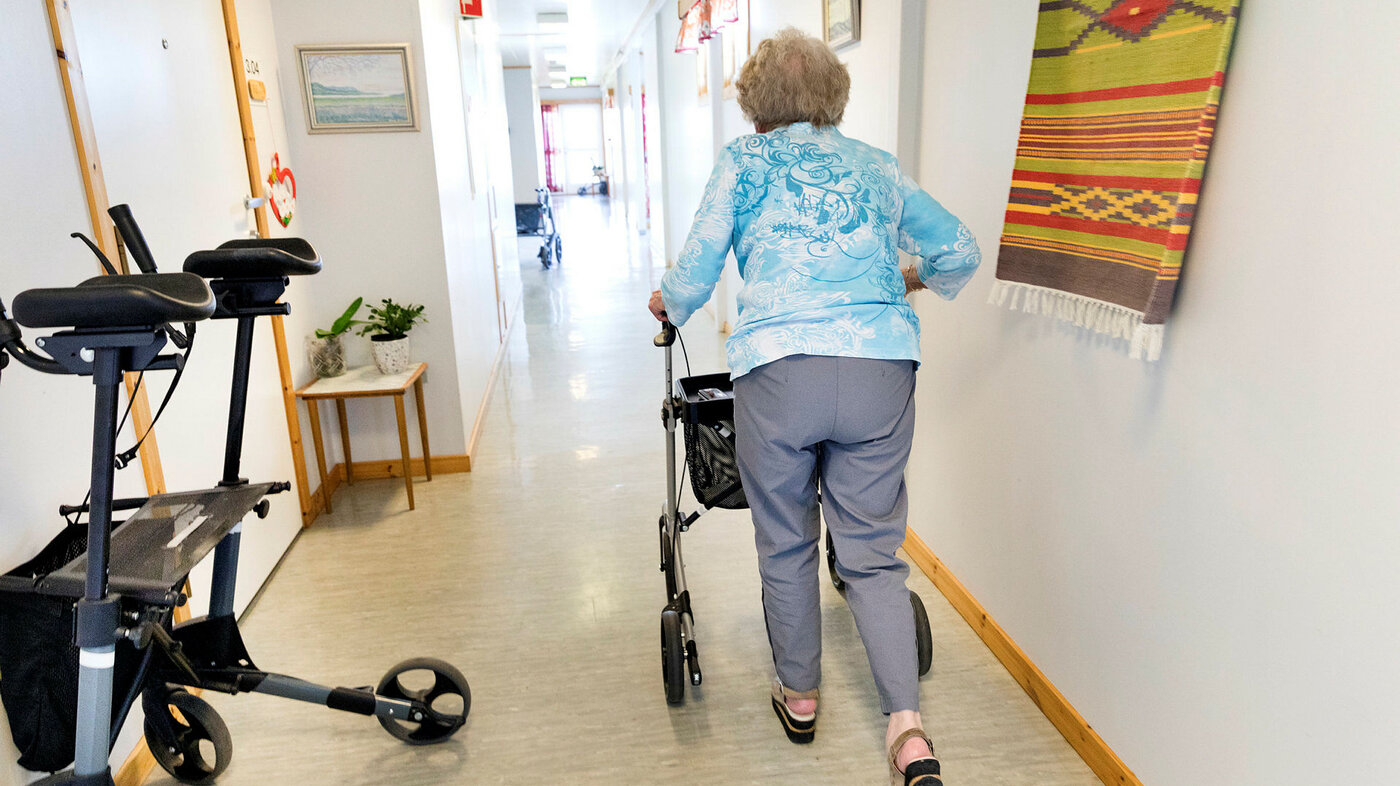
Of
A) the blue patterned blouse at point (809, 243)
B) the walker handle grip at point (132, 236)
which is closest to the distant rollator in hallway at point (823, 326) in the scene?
the blue patterned blouse at point (809, 243)

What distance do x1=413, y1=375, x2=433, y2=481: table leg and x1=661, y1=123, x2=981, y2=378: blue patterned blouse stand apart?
2.06 metres

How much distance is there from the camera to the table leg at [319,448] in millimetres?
3391

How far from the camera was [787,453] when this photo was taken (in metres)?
1.87

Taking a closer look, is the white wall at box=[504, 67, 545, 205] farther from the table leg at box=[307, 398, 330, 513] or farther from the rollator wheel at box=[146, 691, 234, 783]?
the rollator wheel at box=[146, 691, 234, 783]

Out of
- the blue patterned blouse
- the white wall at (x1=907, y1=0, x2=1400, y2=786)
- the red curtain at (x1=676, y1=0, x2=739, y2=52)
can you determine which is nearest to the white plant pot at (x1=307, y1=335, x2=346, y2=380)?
the blue patterned blouse

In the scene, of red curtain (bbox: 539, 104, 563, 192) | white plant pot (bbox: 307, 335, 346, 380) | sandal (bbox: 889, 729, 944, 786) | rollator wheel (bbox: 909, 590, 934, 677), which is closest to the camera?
sandal (bbox: 889, 729, 944, 786)

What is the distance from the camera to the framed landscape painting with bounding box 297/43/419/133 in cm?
338

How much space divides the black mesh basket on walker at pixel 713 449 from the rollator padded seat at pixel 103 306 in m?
1.18

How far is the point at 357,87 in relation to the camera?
3.41 meters

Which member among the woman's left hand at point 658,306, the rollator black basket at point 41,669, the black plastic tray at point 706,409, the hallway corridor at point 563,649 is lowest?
the hallway corridor at point 563,649

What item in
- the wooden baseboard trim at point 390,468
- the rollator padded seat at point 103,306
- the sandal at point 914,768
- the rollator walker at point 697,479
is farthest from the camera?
the wooden baseboard trim at point 390,468

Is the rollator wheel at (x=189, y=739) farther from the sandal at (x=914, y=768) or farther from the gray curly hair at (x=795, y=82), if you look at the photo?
the gray curly hair at (x=795, y=82)

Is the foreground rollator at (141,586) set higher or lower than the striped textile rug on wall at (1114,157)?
lower

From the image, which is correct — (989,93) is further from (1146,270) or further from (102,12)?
Result: (102,12)
